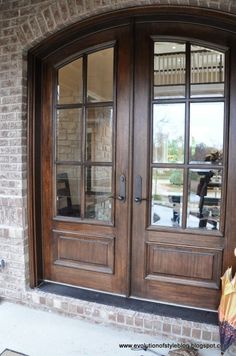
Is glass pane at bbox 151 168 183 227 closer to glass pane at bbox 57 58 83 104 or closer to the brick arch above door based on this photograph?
glass pane at bbox 57 58 83 104

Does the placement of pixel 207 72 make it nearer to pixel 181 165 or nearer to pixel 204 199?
pixel 181 165

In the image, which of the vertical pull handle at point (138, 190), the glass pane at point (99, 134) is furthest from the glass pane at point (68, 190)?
the vertical pull handle at point (138, 190)

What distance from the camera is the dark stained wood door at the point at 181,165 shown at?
2271 millimetres

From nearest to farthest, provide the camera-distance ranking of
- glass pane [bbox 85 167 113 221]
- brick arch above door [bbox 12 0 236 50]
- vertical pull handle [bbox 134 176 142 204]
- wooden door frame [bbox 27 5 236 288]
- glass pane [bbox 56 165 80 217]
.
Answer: brick arch above door [bbox 12 0 236 50]
wooden door frame [bbox 27 5 236 288]
vertical pull handle [bbox 134 176 142 204]
glass pane [bbox 85 167 113 221]
glass pane [bbox 56 165 80 217]

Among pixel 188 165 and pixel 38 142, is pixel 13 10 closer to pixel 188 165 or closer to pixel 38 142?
pixel 38 142

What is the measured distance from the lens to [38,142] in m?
2.74

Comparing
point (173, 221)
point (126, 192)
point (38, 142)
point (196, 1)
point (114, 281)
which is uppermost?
point (196, 1)

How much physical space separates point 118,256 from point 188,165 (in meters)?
0.98

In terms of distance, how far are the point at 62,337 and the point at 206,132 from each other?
192 cm

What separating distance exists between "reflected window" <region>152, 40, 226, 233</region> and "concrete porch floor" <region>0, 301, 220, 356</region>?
896 mm

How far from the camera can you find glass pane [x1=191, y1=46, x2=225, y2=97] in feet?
7.40

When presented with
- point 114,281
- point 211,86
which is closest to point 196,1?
point 211,86

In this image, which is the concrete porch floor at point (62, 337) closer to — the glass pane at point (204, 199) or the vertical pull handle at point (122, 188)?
the glass pane at point (204, 199)

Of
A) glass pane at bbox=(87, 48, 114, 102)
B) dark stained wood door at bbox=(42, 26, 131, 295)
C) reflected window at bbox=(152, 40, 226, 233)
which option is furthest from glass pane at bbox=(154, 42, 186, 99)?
glass pane at bbox=(87, 48, 114, 102)
